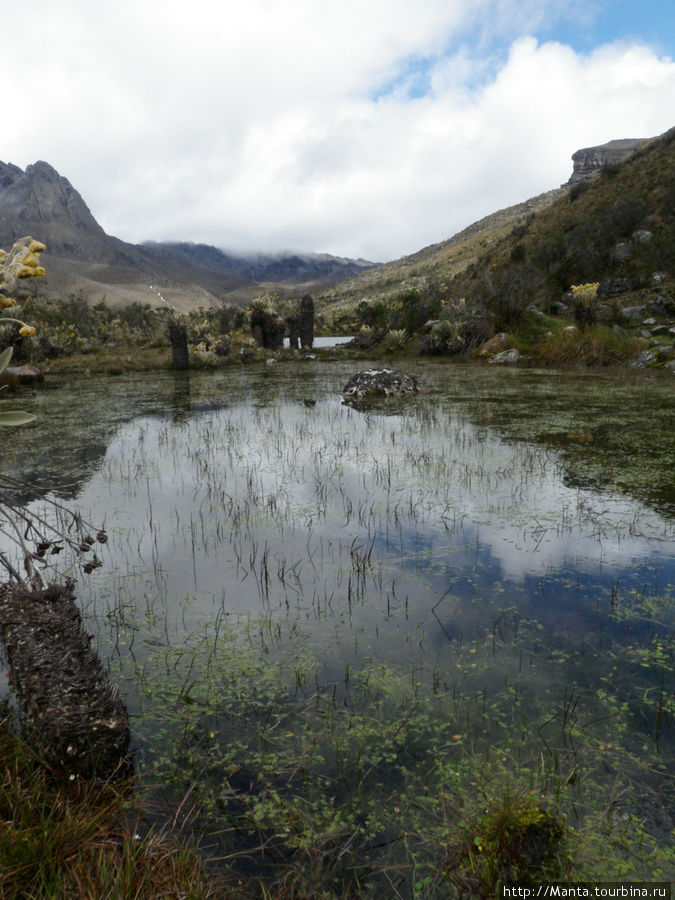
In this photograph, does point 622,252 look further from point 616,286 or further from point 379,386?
point 379,386

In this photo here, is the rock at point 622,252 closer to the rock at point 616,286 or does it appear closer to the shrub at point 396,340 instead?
the rock at point 616,286

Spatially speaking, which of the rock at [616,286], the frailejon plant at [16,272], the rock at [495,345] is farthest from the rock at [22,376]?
the rock at [616,286]

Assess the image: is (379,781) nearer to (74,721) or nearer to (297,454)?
(74,721)

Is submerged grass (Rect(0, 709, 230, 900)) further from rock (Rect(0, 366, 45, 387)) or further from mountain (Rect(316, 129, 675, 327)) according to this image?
mountain (Rect(316, 129, 675, 327))

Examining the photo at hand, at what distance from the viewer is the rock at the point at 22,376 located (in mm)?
17469

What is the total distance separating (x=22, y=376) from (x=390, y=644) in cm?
1927

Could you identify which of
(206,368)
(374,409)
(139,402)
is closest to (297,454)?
(374,409)

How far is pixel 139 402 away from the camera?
49.2 feet

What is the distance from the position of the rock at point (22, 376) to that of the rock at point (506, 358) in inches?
695

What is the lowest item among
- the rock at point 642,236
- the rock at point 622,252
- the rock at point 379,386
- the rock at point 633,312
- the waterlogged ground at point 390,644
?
the waterlogged ground at point 390,644

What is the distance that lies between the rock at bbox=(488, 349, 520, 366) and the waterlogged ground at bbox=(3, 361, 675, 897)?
13551 millimetres

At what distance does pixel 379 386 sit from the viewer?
50.2ft

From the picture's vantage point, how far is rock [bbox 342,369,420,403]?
15.0m

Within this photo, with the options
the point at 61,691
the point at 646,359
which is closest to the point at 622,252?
the point at 646,359
